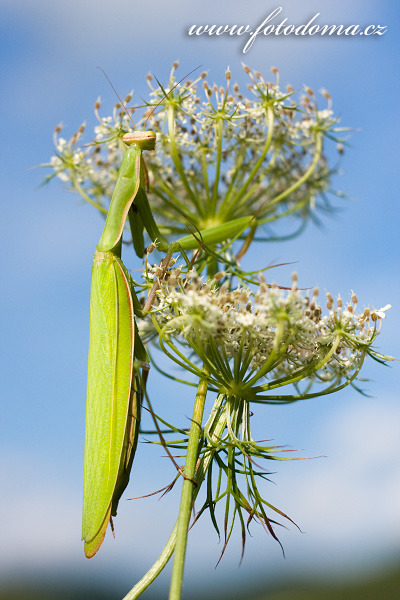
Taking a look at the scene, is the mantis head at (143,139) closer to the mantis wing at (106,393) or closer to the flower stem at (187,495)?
the mantis wing at (106,393)

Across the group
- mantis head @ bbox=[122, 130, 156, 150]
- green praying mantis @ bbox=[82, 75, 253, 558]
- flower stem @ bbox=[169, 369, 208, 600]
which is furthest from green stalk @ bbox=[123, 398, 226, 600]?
mantis head @ bbox=[122, 130, 156, 150]

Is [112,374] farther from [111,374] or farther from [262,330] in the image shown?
[262,330]

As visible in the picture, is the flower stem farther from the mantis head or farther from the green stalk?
the mantis head

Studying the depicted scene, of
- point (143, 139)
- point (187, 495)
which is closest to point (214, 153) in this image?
point (143, 139)

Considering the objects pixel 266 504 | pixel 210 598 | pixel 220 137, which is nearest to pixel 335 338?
pixel 266 504

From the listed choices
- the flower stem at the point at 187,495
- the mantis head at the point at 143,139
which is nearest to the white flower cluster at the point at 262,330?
the flower stem at the point at 187,495

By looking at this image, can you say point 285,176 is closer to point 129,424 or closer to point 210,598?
point 129,424

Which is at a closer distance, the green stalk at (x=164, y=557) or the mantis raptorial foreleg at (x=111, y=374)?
the green stalk at (x=164, y=557)

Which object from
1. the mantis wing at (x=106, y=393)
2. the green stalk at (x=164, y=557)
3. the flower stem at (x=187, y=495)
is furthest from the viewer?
the mantis wing at (x=106, y=393)
